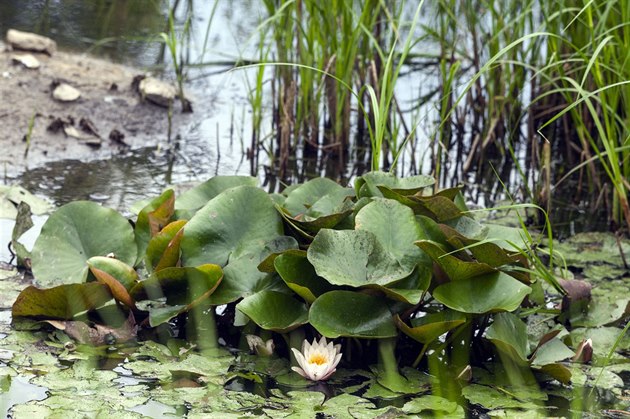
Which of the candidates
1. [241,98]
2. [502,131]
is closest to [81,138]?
[241,98]

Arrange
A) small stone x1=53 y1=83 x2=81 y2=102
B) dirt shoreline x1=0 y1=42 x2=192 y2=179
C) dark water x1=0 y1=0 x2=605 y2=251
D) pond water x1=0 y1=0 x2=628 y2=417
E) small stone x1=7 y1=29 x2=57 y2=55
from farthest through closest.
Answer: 1. small stone x1=7 y1=29 x2=57 y2=55
2. small stone x1=53 y1=83 x2=81 y2=102
3. dirt shoreline x1=0 y1=42 x2=192 y2=179
4. dark water x1=0 y1=0 x2=605 y2=251
5. pond water x1=0 y1=0 x2=628 y2=417

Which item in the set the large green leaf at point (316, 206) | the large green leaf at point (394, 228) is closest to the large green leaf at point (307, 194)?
the large green leaf at point (316, 206)

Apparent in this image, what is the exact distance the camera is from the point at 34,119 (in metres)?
3.94

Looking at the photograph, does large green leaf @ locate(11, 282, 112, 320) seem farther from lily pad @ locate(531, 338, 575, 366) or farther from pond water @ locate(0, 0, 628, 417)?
lily pad @ locate(531, 338, 575, 366)

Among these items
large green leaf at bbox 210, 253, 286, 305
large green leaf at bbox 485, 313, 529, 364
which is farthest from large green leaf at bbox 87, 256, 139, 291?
large green leaf at bbox 485, 313, 529, 364

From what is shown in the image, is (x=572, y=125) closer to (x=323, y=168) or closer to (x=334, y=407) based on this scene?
(x=323, y=168)

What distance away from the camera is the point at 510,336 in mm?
2221

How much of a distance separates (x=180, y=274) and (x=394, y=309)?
54 centimetres

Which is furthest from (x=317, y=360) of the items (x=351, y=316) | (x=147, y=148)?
(x=147, y=148)

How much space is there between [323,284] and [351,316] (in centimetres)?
13

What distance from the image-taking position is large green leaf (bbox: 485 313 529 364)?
2180mm

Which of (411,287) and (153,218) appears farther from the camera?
(153,218)

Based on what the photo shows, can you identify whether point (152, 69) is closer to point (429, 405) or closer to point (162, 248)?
point (162, 248)

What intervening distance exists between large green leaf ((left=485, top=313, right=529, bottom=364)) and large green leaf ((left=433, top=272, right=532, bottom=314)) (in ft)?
0.24
